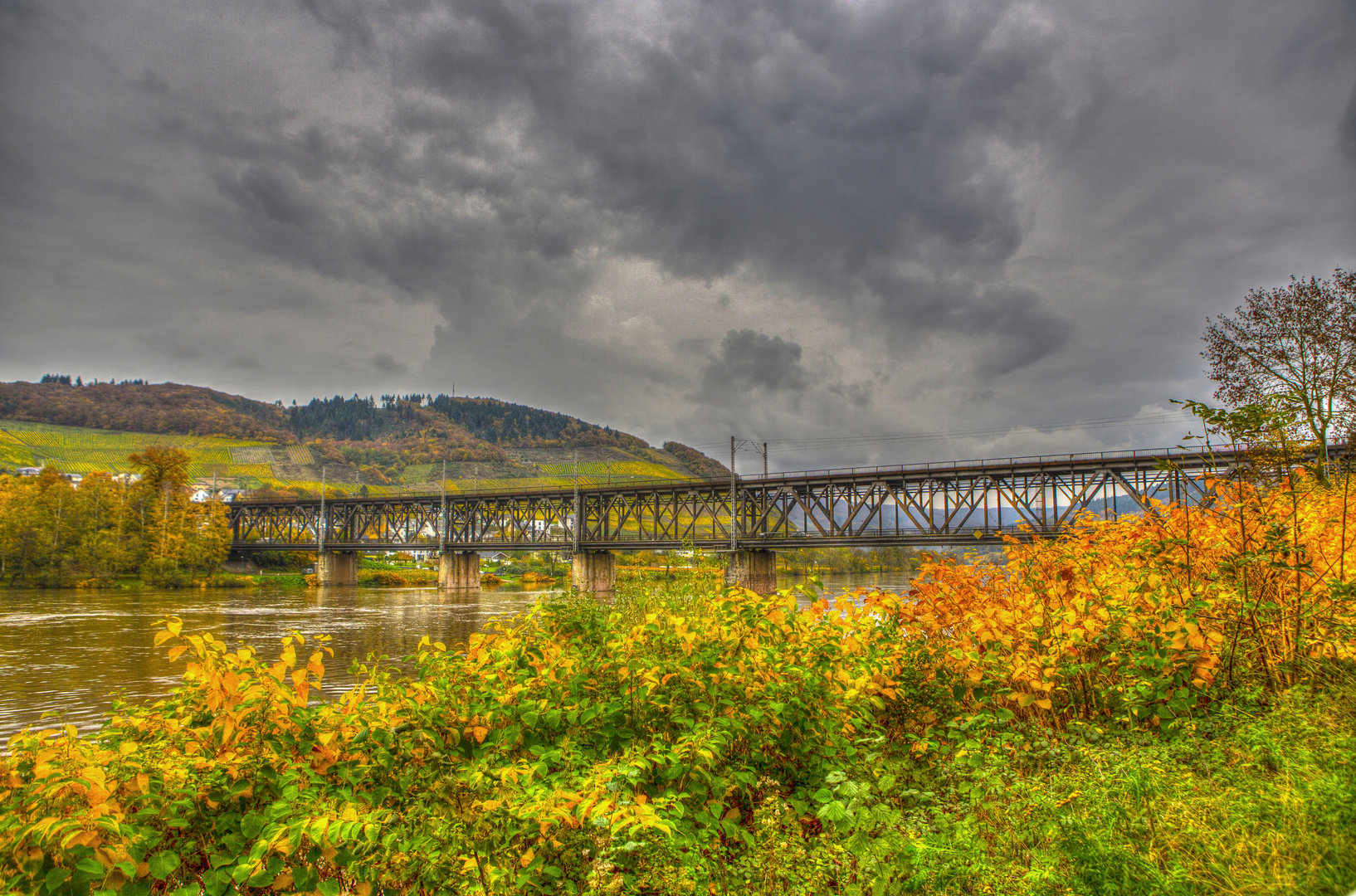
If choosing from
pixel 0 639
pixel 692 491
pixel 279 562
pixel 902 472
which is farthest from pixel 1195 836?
pixel 279 562

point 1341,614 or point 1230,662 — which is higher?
point 1341,614

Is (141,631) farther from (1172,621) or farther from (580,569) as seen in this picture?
(580,569)

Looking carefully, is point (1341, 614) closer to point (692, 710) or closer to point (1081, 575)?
point (1081, 575)

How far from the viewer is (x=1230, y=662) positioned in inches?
217

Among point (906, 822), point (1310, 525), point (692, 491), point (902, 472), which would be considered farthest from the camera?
point (692, 491)

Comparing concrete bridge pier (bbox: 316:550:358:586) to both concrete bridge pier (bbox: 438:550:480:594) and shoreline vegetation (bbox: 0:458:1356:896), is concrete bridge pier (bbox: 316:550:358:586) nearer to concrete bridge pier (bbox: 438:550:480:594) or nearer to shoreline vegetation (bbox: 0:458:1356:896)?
concrete bridge pier (bbox: 438:550:480:594)

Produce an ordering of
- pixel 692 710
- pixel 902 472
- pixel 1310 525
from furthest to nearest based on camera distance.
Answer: pixel 902 472 < pixel 1310 525 < pixel 692 710

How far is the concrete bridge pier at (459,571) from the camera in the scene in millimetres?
88225

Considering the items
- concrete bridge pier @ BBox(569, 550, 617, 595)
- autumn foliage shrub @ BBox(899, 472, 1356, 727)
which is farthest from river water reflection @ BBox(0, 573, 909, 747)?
concrete bridge pier @ BBox(569, 550, 617, 595)

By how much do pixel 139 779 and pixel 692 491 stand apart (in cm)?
6799

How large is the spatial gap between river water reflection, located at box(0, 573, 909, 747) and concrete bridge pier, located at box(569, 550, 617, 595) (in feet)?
49.5

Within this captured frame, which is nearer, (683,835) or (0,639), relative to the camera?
(683,835)

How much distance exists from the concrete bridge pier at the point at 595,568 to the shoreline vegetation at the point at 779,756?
2796 inches

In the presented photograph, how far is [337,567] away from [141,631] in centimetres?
6931
